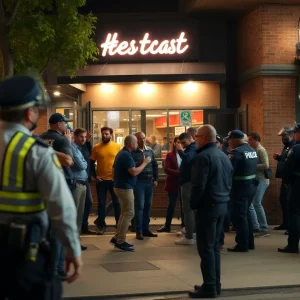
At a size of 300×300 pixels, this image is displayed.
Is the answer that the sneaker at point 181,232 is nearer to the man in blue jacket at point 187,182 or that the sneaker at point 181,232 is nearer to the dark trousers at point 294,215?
the man in blue jacket at point 187,182

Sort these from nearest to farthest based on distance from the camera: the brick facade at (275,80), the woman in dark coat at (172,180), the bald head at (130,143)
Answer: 1. the bald head at (130,143)
2. the woman in dark coat at (172,180)
3. the brick facade at (275,80)

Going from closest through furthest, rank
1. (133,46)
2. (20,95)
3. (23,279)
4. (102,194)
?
(23,279) < (20,95) < (102,194) < (133,46)

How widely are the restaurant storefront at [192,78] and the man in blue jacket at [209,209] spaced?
23.7ft

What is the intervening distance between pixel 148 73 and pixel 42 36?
160 inches

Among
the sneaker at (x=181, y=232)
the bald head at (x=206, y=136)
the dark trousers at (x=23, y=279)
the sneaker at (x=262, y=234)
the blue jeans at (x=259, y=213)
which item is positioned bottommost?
the sneaker at (x=262, y=234)

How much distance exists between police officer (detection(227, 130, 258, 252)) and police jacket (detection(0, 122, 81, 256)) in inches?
278

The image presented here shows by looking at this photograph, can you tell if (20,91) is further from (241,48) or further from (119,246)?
(241,48)

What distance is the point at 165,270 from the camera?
904 cm

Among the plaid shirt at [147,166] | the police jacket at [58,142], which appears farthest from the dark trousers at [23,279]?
the plaid shirt at [147,166]

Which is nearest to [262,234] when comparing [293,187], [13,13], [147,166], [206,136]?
[293,187]

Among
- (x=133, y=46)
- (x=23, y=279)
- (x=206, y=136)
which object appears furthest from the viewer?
(x=133, y=46)

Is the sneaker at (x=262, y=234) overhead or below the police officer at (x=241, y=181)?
below

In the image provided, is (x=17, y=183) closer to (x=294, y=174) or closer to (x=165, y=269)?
(x=165, y=269)

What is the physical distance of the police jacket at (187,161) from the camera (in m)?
11.4
